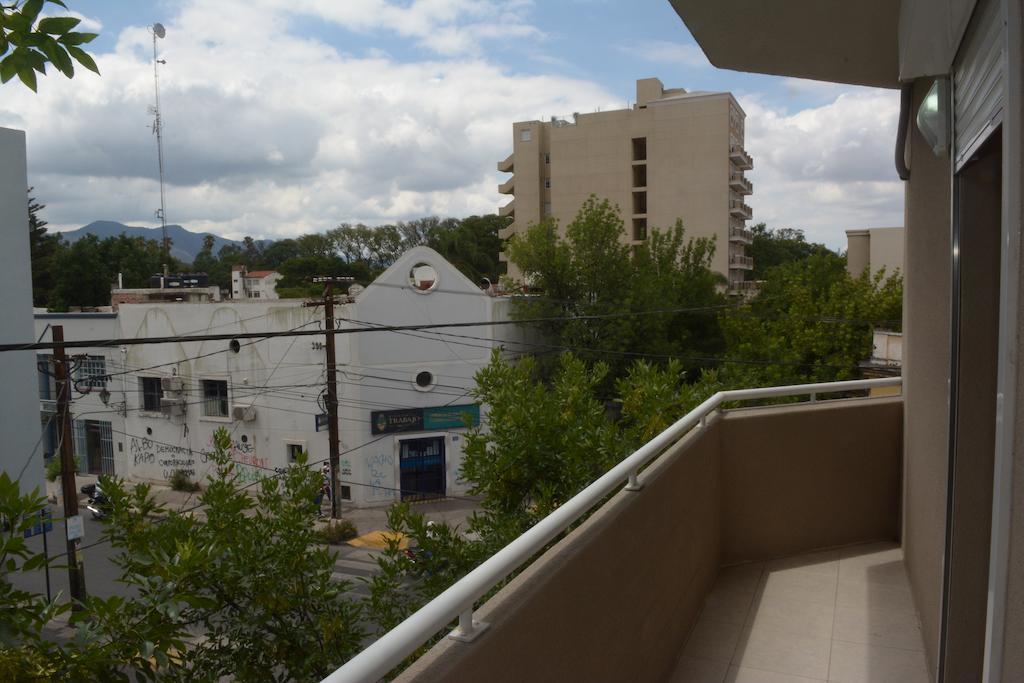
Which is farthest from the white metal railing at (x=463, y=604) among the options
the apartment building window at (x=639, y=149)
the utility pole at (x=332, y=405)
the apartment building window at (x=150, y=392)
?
the apartment building window at (x=639, y=149)

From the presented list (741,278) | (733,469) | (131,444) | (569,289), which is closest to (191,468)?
(131,444)

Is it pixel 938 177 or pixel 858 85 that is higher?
pixel 858 85

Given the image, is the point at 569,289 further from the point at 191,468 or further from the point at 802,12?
the point at 802,12

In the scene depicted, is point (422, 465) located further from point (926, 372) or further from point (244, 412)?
point (926, 372)

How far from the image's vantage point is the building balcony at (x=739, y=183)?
4597cm

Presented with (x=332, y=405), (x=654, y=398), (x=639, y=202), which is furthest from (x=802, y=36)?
(x=639, y=202)

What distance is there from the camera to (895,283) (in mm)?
22672

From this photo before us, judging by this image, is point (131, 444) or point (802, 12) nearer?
point (802, 12)

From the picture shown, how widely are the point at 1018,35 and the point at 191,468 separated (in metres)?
26.9

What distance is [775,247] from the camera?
67.9 m

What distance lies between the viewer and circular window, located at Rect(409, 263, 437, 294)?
884 inches

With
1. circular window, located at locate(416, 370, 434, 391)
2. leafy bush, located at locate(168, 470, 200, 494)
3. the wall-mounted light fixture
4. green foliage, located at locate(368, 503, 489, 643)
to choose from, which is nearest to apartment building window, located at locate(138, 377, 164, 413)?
leafy bush, located at locate(168, 470, 200, 494)

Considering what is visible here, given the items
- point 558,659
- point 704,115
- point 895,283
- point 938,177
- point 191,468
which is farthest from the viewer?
point 704,115

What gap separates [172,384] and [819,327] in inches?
749
